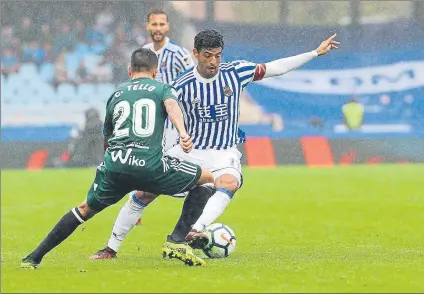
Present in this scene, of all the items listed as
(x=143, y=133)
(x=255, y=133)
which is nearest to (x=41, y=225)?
(x=143, y=133)

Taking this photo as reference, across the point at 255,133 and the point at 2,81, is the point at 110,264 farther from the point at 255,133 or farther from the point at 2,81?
the point at 2,81

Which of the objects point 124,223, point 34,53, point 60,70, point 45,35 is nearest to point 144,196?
point 124,223

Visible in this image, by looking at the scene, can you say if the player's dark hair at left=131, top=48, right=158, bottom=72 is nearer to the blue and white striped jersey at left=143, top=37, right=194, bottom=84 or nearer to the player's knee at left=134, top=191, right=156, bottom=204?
the player's knee at left=134, top=191, right=156, bottom=204

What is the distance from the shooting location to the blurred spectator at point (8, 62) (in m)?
26.0

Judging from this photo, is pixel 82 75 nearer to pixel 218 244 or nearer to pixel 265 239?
pixel 265 239

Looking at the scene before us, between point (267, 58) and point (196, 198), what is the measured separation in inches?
655

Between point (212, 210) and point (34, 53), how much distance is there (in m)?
18.7

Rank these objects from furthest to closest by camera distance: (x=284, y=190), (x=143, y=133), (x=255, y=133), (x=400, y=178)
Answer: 1. (x=255, y=133)
2. (x=400, y=178)
3. (x=284, y=190)
4. (x=143, y=133)

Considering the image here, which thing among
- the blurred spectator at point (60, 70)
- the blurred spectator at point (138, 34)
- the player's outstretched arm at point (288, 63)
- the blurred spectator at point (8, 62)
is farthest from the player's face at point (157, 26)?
the blurred spectator at point (8, 62)

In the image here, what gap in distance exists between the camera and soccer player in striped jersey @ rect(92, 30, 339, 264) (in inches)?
324

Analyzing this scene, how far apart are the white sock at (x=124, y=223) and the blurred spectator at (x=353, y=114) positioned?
1549 centimetres

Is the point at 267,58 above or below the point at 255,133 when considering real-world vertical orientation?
above

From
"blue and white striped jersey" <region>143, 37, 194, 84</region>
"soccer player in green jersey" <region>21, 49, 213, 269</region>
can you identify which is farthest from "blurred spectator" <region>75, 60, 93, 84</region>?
"soccer player in green jersey" <region>21, 49, 213, 269</region>

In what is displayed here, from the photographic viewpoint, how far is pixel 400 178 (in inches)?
737
